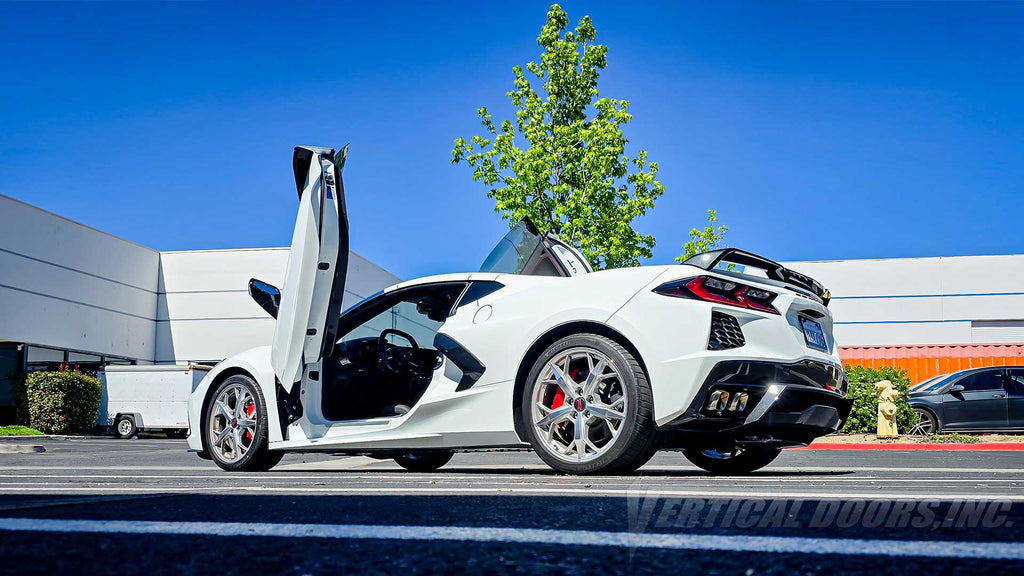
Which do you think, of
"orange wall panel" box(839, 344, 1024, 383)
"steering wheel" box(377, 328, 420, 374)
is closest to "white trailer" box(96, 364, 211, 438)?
"steering wheel" box(377, 328, 420, 374)

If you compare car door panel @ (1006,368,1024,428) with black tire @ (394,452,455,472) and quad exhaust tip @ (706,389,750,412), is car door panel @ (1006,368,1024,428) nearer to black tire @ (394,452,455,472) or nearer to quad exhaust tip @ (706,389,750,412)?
black tire @ (394,452,455,472)

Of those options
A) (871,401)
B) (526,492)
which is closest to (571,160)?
(871,401)

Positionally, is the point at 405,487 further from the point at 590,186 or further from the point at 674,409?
the point at 590,186

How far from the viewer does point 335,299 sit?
5.88 m

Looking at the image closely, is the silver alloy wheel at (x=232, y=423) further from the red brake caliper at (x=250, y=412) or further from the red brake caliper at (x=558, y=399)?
the red brake caliper at (x=558, y=399)

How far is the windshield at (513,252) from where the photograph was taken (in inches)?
224

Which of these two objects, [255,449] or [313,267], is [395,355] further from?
[255,449]

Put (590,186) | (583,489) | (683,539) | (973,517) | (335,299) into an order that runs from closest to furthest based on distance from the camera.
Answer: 1. (683,539)
2. (973,517)
3. (583,489)
4. (335,299)
5. (590,186)

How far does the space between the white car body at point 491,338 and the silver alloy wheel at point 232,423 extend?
5.5 inches

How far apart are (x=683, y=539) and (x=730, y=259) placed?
10.6 feet

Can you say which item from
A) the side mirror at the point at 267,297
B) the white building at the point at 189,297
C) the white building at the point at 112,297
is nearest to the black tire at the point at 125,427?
the white building at the point at 189,297

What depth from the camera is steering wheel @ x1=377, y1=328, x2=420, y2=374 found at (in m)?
6.11

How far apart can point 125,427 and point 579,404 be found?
78.1 feet

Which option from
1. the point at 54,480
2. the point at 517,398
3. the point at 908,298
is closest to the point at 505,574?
the point at 517,398
